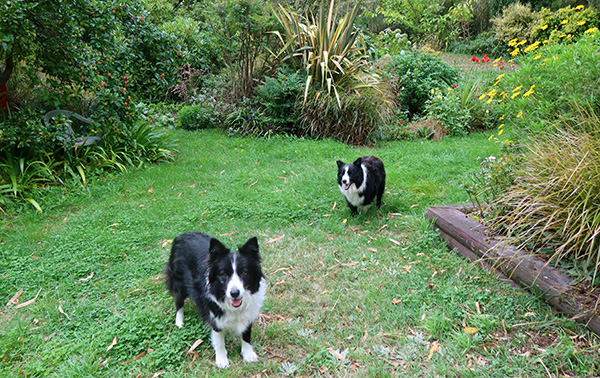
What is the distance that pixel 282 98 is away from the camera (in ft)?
25.3

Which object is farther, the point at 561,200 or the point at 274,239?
the point at 274,239

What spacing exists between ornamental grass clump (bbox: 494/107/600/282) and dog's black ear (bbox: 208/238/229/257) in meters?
2.23

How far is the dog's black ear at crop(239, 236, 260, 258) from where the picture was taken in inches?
91.5

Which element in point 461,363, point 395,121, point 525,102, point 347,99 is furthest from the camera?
point 395,121

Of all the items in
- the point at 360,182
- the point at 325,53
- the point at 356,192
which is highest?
the point at 325,53

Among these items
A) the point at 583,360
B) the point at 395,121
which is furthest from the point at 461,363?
the point at 395,121

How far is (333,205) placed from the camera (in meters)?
4.88

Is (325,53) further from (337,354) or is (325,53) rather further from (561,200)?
(337,354)

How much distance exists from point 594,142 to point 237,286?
9.30 ft

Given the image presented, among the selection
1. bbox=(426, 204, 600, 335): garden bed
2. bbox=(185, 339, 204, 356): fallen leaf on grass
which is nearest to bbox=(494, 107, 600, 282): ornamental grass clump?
bbox=(426, 204, 600, 335): garden bed

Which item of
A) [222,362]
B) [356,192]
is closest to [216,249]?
[222,362]

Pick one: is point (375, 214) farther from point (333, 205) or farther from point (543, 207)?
point (543, 207)

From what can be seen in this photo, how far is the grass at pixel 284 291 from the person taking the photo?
7.84 feet

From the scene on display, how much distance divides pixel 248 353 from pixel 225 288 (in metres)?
0.59
